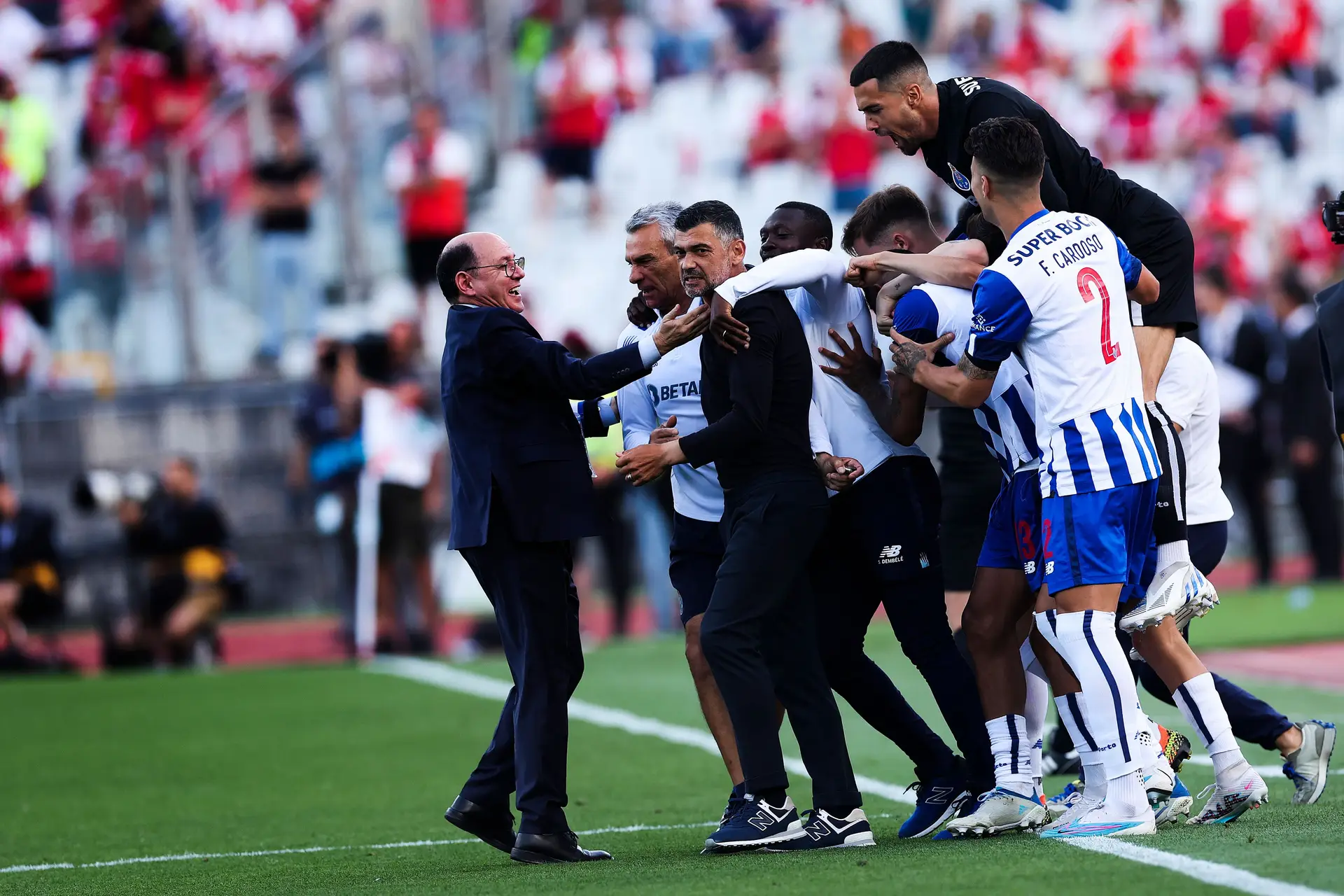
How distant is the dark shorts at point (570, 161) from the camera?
67.4ft

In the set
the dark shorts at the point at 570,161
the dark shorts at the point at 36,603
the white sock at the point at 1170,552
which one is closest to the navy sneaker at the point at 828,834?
the white sock at the point at 1170,552

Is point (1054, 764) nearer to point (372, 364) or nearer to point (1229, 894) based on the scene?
point (1229, 894)

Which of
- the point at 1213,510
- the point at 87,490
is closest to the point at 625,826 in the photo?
the point at 1213,510

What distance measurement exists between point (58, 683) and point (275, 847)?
820 cm

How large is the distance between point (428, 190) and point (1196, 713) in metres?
12.9

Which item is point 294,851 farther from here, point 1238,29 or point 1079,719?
point 1238,29

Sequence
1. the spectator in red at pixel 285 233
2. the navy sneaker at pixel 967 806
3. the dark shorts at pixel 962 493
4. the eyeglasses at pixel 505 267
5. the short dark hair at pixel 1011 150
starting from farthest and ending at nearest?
the spectator in red at pixel 285 233 < the dark shorts at pixel 962 493 < the eyeglasses at pixel 505 267 < the navy sneaker at pixel 967 806 < the short dark hair at pixel 1011 150

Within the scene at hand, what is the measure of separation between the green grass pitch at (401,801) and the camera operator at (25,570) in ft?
2.53

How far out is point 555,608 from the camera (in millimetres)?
7074

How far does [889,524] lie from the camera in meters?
6.95

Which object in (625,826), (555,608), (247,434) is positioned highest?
(247,434)

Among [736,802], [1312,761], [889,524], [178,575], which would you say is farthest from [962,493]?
[178,575]

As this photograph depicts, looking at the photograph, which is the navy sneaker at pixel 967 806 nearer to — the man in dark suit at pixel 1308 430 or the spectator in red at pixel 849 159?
the man in dark suit at pixel 1308 430

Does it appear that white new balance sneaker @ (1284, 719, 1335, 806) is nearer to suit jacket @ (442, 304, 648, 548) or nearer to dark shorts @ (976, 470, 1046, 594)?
dark shorts @ (976, 470, 1046, 594)
